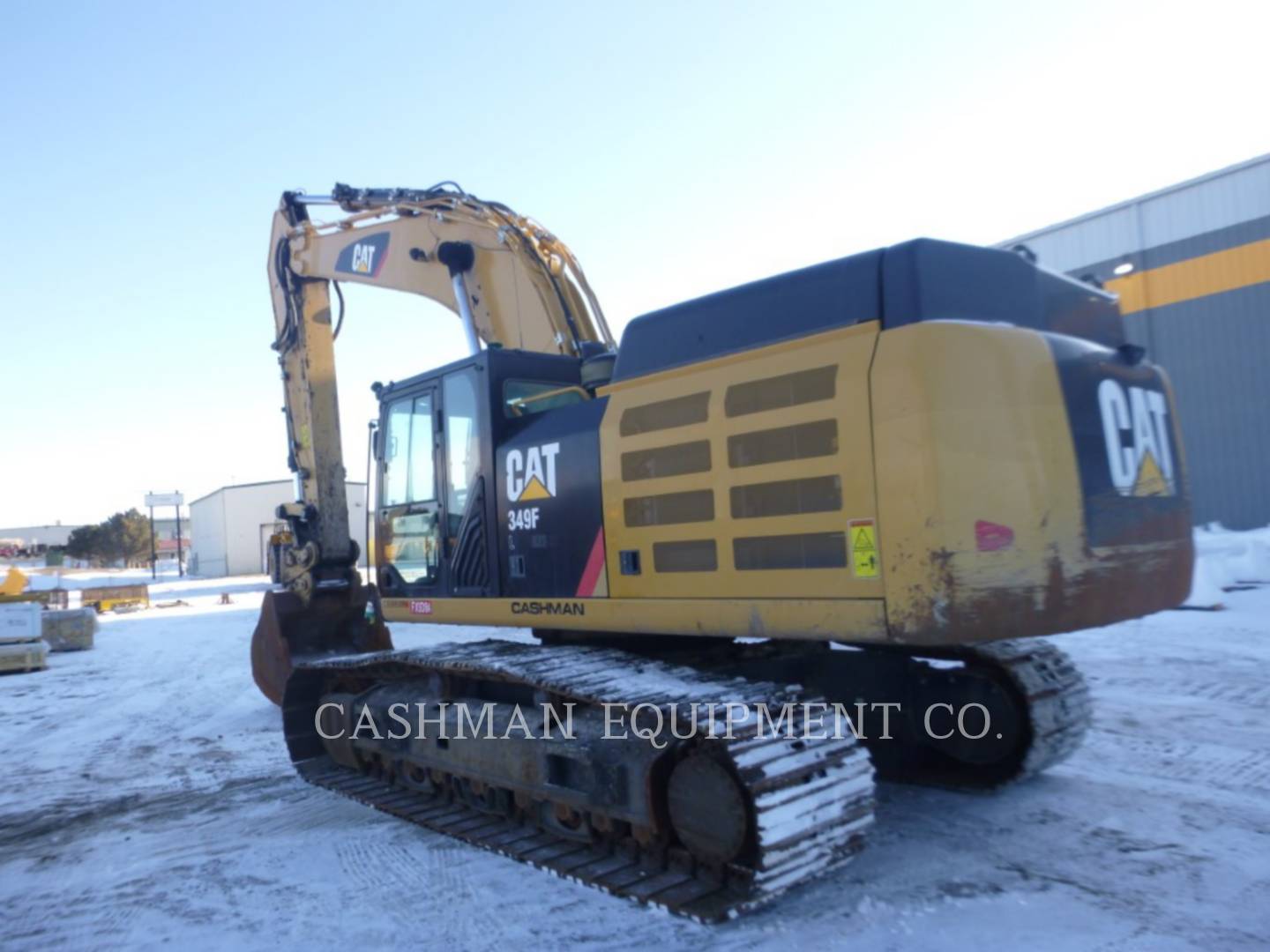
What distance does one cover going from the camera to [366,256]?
7.85 meters

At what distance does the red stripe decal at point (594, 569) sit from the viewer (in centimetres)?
472

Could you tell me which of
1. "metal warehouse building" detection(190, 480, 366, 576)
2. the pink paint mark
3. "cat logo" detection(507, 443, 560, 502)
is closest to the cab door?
"cat logo" detection(507, 443, 560, 502)

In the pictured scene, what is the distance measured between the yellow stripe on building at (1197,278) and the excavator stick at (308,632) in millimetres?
13494

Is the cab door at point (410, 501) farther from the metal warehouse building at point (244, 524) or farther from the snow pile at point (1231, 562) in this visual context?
the metal warehouse building at point (244, 524)

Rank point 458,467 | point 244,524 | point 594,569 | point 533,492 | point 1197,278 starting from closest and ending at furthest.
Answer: point 594,569, point 533,492, point 458,467, point 1197,278, point 244,524

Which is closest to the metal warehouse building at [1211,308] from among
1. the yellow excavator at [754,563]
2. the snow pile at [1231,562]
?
the snow pile at [1231,562]

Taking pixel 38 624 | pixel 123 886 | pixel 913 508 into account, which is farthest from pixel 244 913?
pixel 38 624

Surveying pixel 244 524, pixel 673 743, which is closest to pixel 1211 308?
pixel 673 743

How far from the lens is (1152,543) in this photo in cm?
406

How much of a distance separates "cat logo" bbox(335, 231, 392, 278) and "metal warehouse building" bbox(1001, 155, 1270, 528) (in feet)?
40.4

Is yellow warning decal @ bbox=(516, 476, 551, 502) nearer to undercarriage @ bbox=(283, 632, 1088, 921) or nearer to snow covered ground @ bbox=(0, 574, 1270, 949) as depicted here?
undercarriage @ bbox=(283, 632, 1088, 921)

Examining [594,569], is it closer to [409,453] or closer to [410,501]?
[410,501]

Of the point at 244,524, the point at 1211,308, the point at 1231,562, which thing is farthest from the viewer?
the point at 244,524

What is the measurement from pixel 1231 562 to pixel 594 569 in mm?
11755
